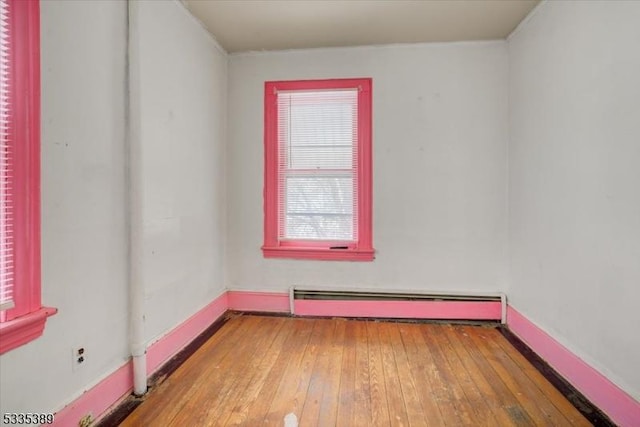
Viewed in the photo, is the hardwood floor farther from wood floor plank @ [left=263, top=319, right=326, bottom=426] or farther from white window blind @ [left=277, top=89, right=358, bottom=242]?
white window blind @ [left=277, top=89, right=358, bottom=242]

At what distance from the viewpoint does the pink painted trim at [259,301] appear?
319 cm

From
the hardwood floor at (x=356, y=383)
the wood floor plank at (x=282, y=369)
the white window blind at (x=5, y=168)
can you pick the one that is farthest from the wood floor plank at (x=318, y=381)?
the white window blind at (x=5, y=168)

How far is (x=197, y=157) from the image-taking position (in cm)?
268

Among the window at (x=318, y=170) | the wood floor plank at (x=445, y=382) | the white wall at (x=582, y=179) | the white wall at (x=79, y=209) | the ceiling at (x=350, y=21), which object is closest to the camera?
the white wall at (x=79, y=209)

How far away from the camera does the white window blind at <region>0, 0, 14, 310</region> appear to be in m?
1.22

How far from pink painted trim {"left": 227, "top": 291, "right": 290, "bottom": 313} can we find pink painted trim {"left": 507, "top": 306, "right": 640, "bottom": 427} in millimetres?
2025

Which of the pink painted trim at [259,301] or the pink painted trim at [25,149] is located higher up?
the pink painted trim at [25,149]

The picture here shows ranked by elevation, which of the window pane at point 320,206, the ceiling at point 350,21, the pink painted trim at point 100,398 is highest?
the ceiling at point 350,21

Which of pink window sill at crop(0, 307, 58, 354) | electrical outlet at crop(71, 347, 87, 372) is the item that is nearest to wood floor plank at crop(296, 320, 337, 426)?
electrical outlet at crop(71, 347, 87, 372)

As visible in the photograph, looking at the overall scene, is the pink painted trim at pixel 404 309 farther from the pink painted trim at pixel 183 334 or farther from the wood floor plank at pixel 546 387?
the pink painted trim at pixel 183 334

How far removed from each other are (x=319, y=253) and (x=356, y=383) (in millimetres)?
1327

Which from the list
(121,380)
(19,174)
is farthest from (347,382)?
(19,174)

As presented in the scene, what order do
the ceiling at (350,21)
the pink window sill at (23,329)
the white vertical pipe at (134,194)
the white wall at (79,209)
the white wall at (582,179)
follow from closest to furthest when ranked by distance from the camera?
the pink window sill at (23,329) < the white wall at (79,209) < the white wall at (582,179) < the white vertical pipe at (134,194) < the ceiling at (350,21)

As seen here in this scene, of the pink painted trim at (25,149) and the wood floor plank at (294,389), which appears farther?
the wood floor plank at (294,389)
